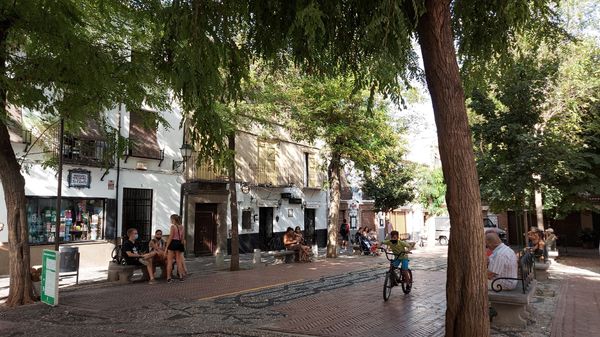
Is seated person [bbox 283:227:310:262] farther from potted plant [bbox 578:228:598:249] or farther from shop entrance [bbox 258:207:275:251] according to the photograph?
potted plant [bbox 578:228:598:249]

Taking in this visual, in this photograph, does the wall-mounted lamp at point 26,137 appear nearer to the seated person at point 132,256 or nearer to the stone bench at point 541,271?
the seated person at point 132,256

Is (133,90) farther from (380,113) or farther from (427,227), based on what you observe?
(427,227)

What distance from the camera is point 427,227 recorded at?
43094 mm

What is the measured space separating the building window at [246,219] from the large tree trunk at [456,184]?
64.8 ft

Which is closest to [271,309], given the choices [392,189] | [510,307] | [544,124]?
[510,307]

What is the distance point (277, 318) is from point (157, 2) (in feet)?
18.3

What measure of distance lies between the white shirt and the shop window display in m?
13.0

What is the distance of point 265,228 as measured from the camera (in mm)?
26297

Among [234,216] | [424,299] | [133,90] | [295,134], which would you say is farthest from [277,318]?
[295,134]

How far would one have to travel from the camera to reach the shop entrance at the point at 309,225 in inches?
1176

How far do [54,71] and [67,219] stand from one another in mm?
9462

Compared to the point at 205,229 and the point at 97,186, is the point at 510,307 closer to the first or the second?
the point at 97,186

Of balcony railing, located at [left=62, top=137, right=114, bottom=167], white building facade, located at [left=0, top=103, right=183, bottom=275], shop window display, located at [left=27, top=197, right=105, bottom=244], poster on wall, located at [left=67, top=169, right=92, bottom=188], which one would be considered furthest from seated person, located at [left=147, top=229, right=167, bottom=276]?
poster on wall, located at [left=67, top=169, right=92, bottom=188]

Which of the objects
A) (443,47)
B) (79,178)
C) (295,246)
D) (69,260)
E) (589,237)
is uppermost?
(443,47)
